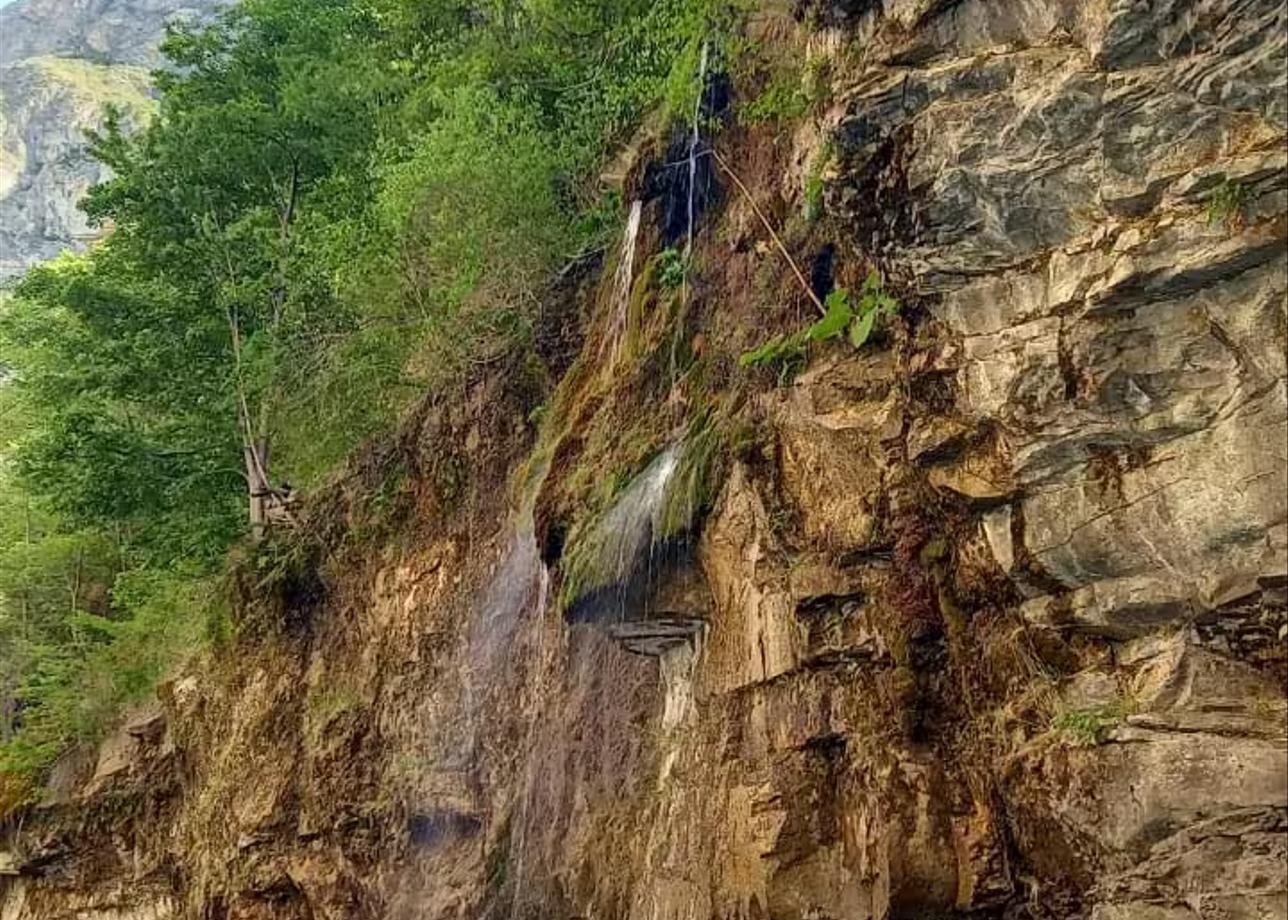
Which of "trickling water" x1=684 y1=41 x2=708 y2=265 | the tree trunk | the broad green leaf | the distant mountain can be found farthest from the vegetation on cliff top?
the distant mountain

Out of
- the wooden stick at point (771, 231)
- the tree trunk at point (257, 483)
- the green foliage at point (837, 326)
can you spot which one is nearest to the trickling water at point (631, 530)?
the green foliage at point (837, 326)

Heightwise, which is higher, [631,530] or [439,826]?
[631,530]

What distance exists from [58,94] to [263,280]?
2878 inches

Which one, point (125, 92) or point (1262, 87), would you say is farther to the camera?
point (125, 92)

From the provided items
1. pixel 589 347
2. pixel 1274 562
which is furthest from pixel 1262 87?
pixel 589 347

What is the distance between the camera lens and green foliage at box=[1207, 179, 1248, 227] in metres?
5.62

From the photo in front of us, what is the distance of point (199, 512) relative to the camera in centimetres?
1653

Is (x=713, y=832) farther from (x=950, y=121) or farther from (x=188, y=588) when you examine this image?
(x=188, y=588)

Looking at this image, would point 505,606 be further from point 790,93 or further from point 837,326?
point 790,93

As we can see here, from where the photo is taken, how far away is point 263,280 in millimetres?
15984

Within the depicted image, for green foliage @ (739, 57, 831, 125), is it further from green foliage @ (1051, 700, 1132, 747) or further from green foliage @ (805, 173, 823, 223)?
green foliage @ (1051, 700, 1132, 747)

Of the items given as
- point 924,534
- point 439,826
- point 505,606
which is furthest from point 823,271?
point 439,826

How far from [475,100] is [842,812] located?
Result: 31.2ft

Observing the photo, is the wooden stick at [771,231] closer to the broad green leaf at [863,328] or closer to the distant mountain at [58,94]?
the broad green leaf at [863,328]
